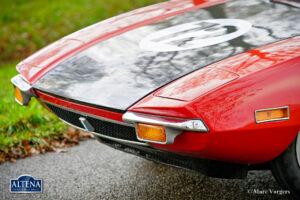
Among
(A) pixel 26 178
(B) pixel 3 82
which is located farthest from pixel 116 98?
(B) pixel 3 82

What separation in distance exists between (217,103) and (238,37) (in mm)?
637

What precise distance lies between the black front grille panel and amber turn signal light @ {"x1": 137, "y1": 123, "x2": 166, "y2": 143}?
136 millimetres

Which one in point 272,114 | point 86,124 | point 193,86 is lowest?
point 86,124

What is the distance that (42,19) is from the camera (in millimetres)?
8969

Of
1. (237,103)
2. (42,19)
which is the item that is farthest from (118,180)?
(42,19)

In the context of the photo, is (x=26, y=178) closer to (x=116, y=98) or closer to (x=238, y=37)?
(x=116, y=98)

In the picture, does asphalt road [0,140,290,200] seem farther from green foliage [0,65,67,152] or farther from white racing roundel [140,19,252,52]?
white racing roundel [140,19,252,52]

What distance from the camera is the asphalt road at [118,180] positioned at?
255 centimetres

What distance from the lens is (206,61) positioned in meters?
2.07

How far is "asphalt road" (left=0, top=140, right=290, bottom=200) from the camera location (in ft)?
8.36

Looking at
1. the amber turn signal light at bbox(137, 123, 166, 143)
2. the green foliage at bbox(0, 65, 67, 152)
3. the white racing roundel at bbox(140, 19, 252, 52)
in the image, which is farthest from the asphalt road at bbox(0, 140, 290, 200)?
the white racing roundel at bbox(140, 19, 252, 52)

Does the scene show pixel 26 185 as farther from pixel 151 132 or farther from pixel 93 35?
pixel 151 132

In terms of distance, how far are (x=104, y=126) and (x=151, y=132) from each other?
15.5 inches

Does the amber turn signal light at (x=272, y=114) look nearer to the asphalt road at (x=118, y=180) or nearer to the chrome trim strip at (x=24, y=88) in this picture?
the asphalt road at (x=118, y=180)
